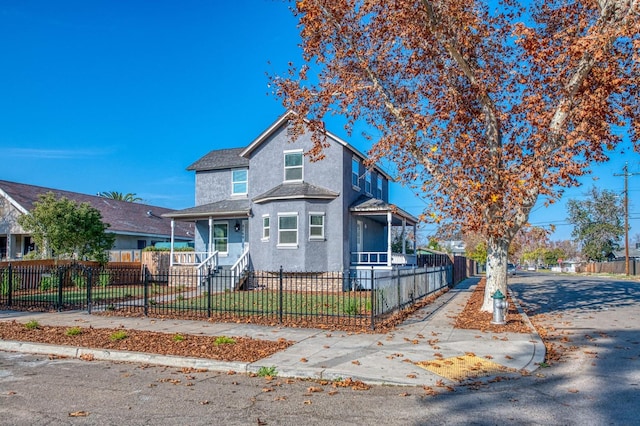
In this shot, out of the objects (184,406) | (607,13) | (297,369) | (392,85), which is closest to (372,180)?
(392,85)

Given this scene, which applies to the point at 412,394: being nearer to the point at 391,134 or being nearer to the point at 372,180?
the point at 391,134

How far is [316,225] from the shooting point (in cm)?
2298

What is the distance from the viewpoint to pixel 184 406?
20.1 ft

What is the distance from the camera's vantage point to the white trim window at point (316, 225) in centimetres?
2289

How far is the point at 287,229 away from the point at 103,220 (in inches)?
698

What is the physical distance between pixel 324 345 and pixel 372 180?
19.8 m

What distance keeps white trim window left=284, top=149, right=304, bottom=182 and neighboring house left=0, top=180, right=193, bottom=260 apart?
52.6 ft

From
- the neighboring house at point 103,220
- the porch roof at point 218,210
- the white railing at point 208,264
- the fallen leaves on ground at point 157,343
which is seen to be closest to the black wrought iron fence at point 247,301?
the white railing at point 208,264

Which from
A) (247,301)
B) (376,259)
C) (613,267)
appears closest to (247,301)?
(247,301)

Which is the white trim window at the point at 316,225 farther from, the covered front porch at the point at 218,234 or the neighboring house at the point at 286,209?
the covered front porch at the point at 218,234

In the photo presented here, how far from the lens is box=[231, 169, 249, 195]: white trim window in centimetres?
2695

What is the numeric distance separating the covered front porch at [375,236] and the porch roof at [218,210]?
5.56 meters

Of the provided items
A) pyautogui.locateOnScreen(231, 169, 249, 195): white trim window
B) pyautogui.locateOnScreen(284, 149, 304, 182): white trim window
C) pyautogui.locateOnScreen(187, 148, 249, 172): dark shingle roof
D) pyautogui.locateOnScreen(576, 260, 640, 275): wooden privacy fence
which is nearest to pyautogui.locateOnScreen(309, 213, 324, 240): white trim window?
pyautogui.locateOnScreen(284, 149, 304, 182): white trim window

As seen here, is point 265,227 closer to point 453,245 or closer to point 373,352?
point 373,352
